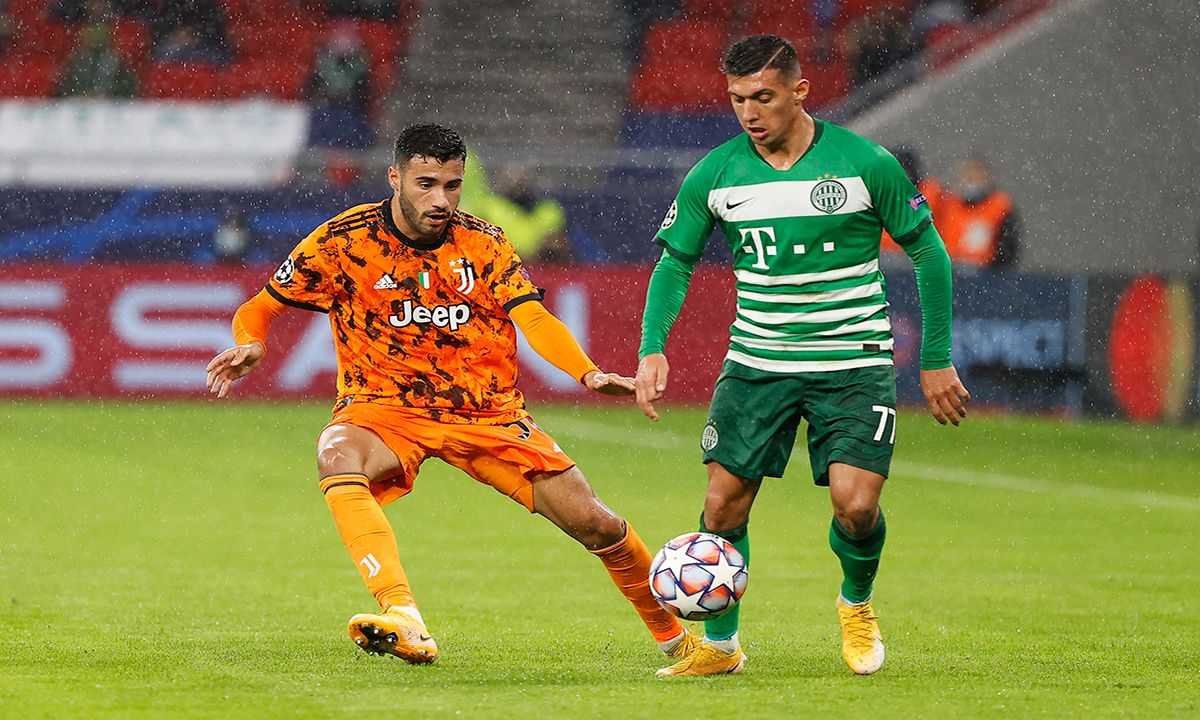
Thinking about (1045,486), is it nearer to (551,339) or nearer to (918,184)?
(918,184)

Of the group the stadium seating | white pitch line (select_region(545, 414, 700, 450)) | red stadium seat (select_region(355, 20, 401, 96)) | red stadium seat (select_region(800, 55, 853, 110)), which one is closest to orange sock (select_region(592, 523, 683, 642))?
white pitch line (select_region(545, 414, 700, 450))

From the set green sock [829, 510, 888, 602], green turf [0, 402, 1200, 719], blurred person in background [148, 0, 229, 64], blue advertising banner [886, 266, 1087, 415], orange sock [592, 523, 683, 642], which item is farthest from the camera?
blurred person in background [148, 0, 229, 64]

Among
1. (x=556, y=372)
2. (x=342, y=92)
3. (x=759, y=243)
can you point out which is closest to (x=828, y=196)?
(x=759, y=243)

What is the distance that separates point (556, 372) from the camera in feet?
56.5

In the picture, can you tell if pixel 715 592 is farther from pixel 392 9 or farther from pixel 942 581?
pixel 392 9

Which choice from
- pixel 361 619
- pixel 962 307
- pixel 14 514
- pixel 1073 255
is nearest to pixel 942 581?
pixel 361 619

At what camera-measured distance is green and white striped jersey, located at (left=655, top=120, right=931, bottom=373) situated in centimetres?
601

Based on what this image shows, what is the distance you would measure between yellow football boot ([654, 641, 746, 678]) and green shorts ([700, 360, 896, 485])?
569 millimetres

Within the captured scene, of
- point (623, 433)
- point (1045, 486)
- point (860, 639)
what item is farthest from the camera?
point (623, 433)

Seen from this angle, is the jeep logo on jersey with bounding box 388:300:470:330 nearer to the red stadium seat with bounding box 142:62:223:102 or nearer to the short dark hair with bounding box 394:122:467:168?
the short dark hair with bounding box 394:122:467:168

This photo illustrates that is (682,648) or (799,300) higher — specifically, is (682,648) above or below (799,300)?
below

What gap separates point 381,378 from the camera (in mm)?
6348

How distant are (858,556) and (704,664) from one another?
61 centimetres

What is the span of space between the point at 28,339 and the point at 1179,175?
465 inches
